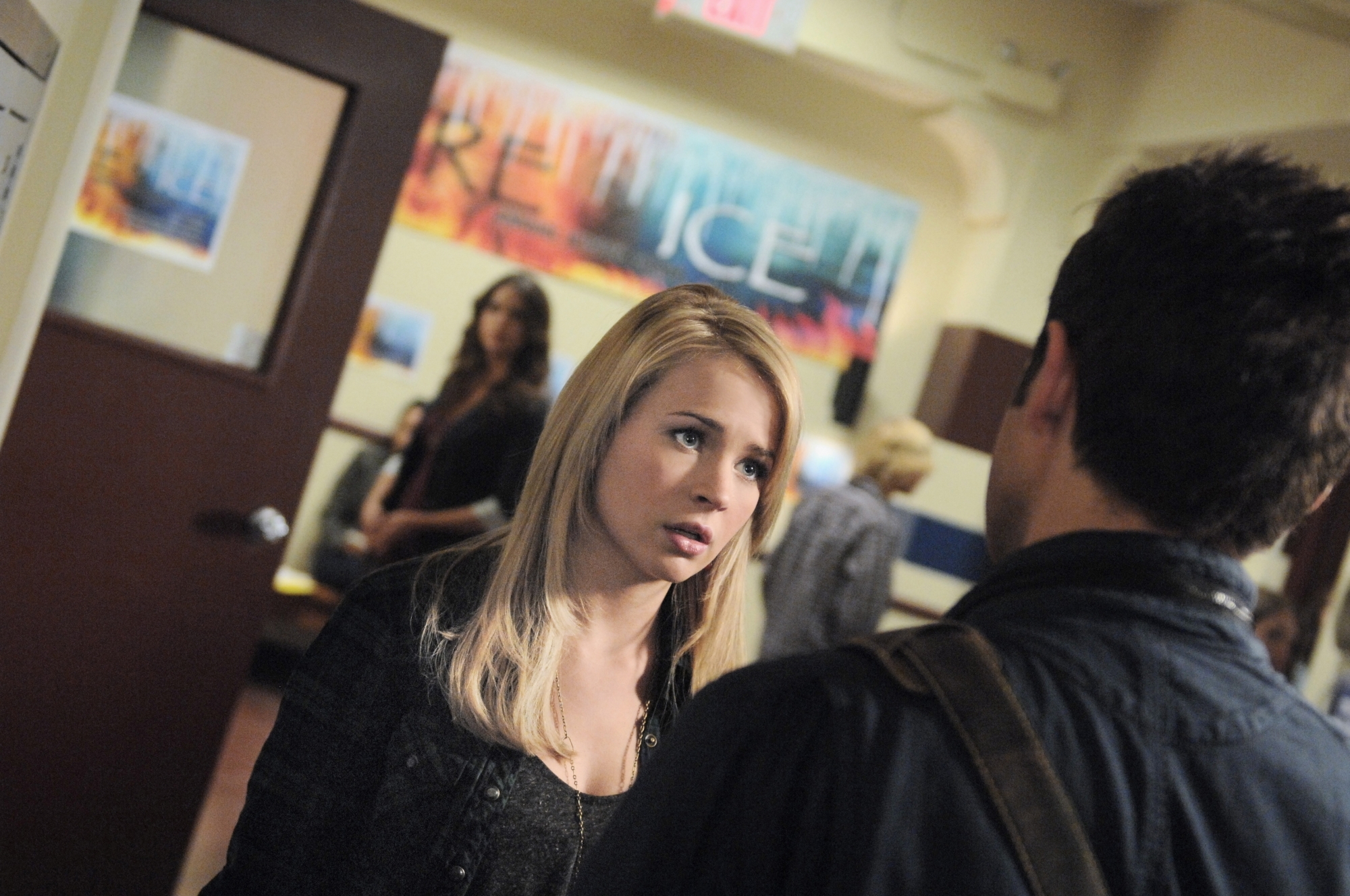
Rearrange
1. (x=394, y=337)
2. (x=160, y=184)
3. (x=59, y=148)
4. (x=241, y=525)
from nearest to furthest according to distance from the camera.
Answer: (x=59, y=148) → (x=160, y=184) → (x=241, y=525) → (x=394, y=337)

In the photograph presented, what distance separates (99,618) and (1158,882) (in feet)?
7.81

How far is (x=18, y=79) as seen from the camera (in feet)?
5.62

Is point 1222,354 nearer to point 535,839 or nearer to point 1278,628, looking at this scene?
point 535,839

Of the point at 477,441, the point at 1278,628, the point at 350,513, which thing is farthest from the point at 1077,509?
the point at 350,513

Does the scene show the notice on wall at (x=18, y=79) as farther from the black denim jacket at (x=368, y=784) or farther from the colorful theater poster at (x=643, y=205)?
the colorful theater poster at (x=643, y=205)

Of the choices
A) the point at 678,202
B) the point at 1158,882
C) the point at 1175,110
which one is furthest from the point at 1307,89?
the point at 1158,882

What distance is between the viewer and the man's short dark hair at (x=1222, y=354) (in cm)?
75

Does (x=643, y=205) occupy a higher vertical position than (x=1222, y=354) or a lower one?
higher

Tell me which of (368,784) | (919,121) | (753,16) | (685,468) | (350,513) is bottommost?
(350,513)

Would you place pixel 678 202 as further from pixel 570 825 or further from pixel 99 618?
pixel 570 825

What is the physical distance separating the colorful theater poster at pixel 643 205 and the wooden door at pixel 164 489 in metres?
2.94

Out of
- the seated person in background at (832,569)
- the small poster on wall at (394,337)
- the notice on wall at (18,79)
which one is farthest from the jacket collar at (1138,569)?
the small poster on wall at (394,337)

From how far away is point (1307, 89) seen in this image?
421 cm

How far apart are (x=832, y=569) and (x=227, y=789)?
2.06 meters
